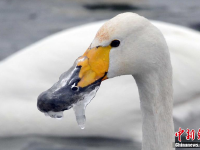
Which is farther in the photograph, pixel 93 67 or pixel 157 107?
pixel 157 107

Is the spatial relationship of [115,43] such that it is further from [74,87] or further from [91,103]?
[91,103]

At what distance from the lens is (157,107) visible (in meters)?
2.58

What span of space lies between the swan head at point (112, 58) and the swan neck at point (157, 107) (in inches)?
2.4

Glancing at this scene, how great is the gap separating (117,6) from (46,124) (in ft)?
13.9

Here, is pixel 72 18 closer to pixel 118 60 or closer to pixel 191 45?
pixel 191 45

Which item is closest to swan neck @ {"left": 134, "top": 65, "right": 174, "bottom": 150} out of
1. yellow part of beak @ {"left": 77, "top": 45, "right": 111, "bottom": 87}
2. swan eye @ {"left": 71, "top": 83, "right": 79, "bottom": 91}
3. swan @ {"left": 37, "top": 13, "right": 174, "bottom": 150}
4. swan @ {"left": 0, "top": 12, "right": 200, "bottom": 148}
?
swan @ {"left": 37, "top": 13, "right": 174, "bottom": 150}

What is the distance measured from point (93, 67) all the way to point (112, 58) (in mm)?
92

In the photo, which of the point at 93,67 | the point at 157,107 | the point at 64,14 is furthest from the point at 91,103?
the point at 64,14

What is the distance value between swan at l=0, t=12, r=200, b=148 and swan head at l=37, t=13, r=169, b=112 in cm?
231

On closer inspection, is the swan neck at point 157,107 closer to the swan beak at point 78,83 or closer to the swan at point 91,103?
the swan beak at point 78,83

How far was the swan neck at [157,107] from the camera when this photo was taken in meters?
2.51

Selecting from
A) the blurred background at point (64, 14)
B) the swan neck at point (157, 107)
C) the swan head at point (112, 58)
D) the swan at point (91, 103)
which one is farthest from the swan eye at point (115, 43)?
the blurred background at point (64, 14)

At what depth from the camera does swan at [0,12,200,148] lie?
4.82 m

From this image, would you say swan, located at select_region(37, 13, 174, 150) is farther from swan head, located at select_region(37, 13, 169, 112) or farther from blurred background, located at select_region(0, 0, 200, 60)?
blurred background, located at select_region(0, 0, 200, 60)
